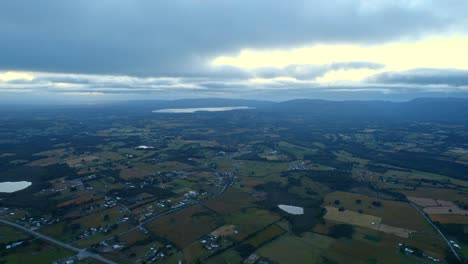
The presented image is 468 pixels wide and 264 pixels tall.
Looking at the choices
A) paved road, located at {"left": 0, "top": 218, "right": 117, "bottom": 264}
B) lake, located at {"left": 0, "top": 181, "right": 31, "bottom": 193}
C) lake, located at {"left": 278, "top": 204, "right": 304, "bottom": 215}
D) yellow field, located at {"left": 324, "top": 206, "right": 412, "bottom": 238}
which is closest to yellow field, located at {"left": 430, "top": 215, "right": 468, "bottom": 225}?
yellow field, located at {"left": 324, "top": 206, "right": 412, "bottom": 238}

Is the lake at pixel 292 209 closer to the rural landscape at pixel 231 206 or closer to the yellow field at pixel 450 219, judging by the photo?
the rural landscape at pixel 231 206

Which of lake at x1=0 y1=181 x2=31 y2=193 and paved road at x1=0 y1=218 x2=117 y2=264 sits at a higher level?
paved road at x1=0 y1=218 x2=117 y2=264

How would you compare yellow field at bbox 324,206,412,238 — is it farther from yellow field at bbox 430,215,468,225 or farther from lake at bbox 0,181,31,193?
lake at bbox 0,181,31,193

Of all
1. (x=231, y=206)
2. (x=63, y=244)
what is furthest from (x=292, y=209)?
(x=63, y=244)

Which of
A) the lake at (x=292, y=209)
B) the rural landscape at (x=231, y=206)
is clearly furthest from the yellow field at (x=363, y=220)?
the lake at (x=292, y=209)

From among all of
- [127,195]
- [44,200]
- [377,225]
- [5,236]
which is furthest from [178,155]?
[377,225]

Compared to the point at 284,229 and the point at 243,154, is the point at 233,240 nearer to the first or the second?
the point at 284,229

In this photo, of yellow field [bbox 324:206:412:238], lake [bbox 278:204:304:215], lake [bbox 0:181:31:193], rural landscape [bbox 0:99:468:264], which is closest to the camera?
rural landscape [bbox 0:99:468:264]
